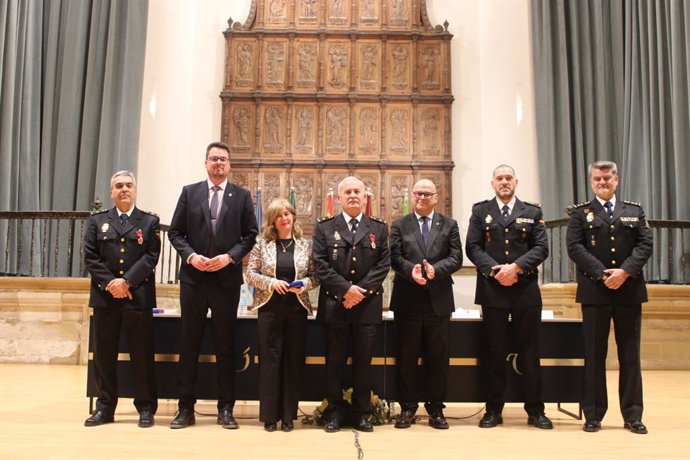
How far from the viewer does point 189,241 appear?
14.8 feet

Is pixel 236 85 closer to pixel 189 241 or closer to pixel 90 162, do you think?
pixel 90 162

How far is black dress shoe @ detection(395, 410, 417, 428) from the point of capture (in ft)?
14.2

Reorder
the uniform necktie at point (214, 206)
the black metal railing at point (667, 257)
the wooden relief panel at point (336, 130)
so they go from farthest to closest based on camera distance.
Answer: the wooden relief panel at point (336, 130)
the black metal railing at point (667, 257)
the uniform necktie at point (214, 206)

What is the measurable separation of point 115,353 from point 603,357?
3.16 meters

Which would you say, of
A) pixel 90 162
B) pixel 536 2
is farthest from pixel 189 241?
pixel 536 2

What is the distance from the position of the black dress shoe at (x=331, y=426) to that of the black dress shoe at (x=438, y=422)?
2.06 feet

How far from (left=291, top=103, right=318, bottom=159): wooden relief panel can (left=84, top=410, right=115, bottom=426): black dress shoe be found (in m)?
7.17

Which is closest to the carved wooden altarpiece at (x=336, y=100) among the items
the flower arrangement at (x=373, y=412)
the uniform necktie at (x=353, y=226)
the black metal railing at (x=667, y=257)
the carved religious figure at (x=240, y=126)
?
the carved religious figure at (x=240, y=126)

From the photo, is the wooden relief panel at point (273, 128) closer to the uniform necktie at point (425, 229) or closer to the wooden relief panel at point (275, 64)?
the wooden relief panel at point (275, 64)

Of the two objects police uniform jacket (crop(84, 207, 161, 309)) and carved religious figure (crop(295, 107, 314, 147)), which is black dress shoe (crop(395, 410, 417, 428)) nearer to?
police uniform jacket (crop(84, 207, 161, 309))

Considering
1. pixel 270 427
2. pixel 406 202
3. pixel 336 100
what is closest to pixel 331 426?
pixel 270 427

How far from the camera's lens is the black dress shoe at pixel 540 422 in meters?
4.34

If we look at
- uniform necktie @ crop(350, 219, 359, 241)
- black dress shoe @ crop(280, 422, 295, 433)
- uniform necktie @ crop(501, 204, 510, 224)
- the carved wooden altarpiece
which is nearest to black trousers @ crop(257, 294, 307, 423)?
black dress shoe @ crop(280, 422, 295, 433)

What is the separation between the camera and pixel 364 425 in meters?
4.18
